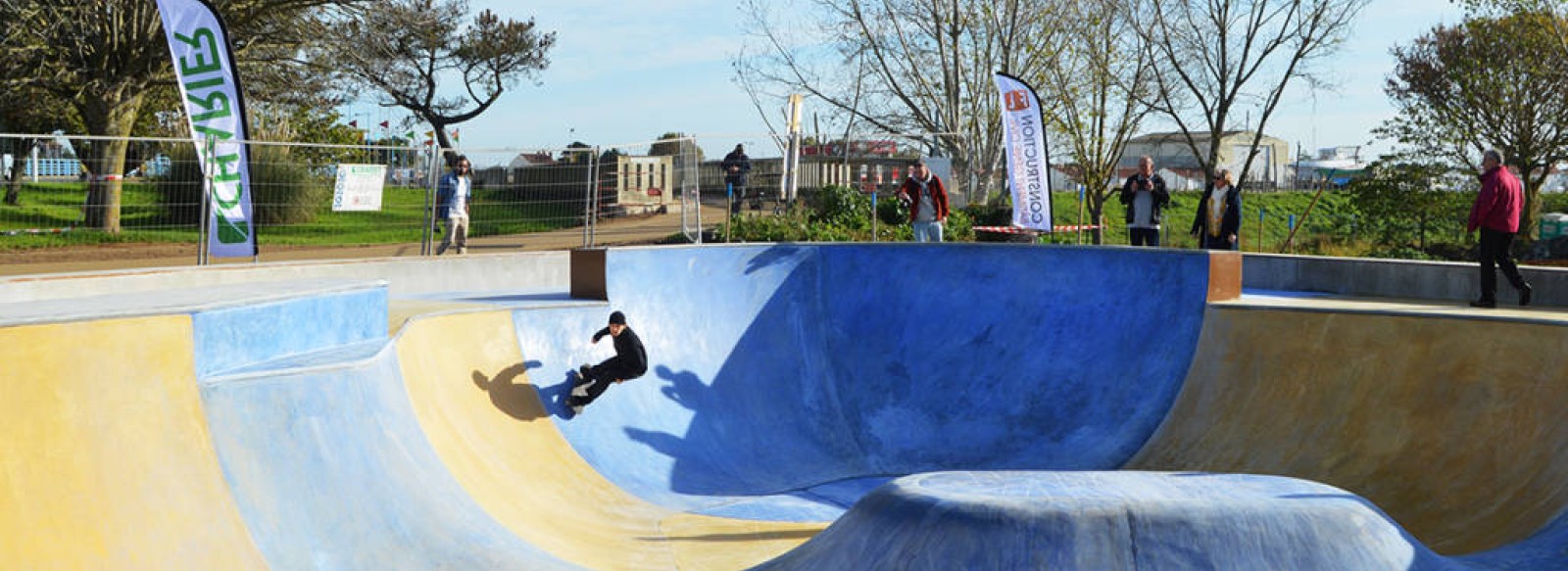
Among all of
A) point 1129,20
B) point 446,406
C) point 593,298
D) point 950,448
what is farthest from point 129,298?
point 1129,20

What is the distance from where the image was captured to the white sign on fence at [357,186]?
1298cm

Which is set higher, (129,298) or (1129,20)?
(1129,20)

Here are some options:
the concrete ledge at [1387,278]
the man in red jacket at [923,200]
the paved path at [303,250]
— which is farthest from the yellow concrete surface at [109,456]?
the concrete ledge at [1387,278]

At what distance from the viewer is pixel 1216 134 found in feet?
93.6

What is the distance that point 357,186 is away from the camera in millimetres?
13094

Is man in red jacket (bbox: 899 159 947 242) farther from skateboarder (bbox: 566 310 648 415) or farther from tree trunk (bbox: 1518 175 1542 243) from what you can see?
tree trunk (bbox: 1518 175 1542 243)

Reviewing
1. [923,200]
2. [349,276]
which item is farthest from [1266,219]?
[349,276]

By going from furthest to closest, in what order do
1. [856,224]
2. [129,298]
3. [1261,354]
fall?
[856,224] → [1261,354] → [129,298]

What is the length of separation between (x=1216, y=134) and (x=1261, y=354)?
19.5 metres

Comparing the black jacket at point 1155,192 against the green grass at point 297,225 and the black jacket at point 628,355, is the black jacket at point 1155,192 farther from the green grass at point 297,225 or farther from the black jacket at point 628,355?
the black jacket at point 628,355

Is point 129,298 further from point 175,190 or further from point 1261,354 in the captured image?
point 1261,354

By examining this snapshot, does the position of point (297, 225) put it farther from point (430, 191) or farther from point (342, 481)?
point (342, 481)

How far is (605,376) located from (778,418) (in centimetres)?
205

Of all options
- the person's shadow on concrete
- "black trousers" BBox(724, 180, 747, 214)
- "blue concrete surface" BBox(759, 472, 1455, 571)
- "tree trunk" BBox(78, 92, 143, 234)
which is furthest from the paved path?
"blue concrete surface" BBox(759, 472, 1455, 571)
